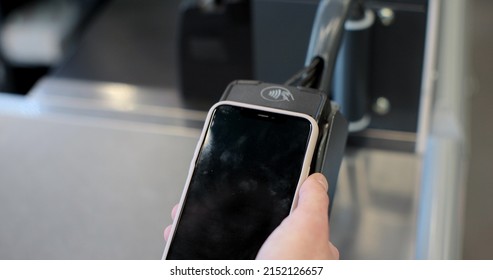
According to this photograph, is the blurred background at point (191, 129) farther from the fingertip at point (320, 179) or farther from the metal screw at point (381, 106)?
the fingertip at point (320, 179)

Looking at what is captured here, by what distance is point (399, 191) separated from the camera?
607 millimetres

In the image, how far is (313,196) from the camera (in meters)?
0.35

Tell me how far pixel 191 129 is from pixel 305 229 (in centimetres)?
33

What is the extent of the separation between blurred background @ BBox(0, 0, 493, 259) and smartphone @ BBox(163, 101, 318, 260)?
0.19 m

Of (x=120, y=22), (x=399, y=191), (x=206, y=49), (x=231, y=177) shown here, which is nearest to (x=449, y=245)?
(x=399, y=191)

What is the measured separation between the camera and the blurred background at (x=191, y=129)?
57 cm

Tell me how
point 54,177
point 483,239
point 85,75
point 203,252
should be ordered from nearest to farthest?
point 203,252 → point 54,177 → point 85,75 → point 483,239

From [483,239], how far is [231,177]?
1.97 ft

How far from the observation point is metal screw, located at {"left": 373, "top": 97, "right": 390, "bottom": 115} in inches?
25.5

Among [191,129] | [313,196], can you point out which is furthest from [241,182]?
[191,129]
